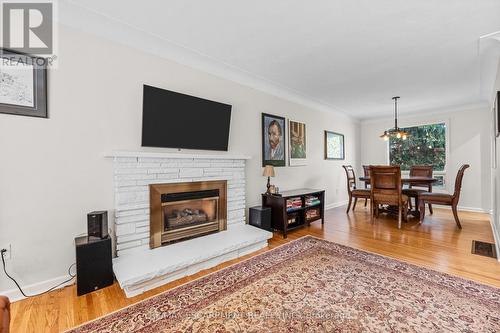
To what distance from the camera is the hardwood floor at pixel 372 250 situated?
5.46 ft

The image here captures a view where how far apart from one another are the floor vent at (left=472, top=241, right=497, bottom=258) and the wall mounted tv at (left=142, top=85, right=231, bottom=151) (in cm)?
330

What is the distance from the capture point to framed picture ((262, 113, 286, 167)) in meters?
3.82

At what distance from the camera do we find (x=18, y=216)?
6.05 ft

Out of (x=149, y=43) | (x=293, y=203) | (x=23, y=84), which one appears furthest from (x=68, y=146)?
(x=293, y=203)

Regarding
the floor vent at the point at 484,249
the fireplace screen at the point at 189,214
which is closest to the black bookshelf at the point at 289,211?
the fireplace screen at the point at 189,214

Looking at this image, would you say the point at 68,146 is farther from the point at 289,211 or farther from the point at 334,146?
the point at 334,146

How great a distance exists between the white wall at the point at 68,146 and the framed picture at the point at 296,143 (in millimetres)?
2229

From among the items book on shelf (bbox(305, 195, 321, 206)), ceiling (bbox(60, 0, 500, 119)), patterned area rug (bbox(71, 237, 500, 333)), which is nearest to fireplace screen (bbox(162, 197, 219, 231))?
patterned area rug (bbox(71, 237, 500, 333))

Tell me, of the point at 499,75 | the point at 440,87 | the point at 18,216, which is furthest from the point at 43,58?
the point at 440,87

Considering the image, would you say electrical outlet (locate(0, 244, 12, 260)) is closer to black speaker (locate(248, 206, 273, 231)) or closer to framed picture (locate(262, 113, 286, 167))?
black speaker (locate(248, 206, 273, 231))

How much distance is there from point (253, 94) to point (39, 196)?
285 centimetres

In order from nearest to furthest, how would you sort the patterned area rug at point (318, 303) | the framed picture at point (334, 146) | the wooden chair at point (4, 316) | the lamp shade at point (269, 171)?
the wooden chair at point (4, 316) < the patterned area rug at point (318, 303) < the lamp shade at point (269, 171) < the framed picture at point (334, 146)

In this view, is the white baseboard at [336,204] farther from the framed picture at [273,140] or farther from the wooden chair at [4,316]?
the wooden chair at [4,316]

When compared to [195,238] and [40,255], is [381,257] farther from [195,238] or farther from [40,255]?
[40,255]
